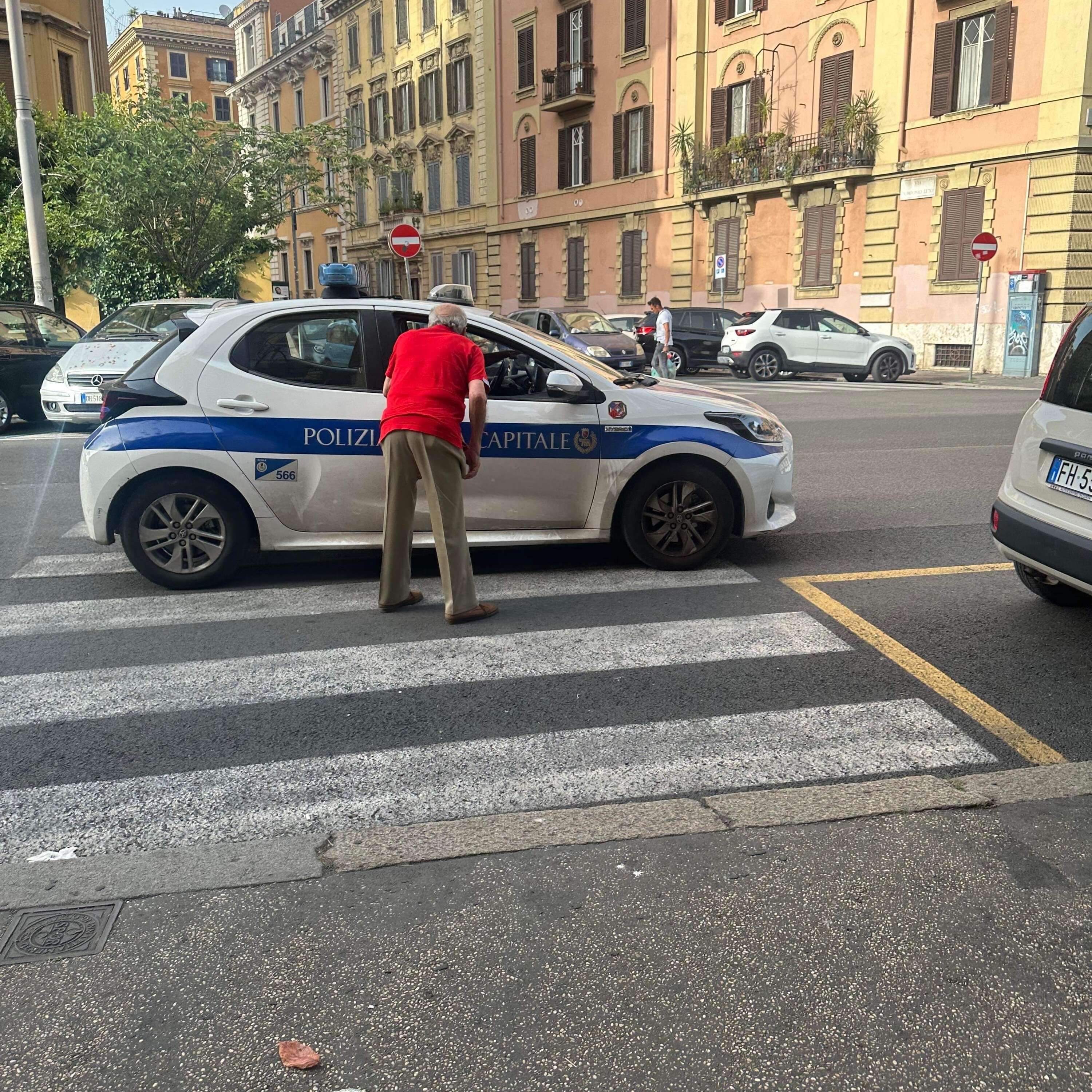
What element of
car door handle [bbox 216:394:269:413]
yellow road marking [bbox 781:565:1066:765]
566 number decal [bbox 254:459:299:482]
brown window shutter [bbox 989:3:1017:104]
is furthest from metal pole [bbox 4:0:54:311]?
brown window shutter [bbox 989:3:1017:104]

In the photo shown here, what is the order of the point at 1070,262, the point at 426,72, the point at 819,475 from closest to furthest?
the point at 819,475 → the point at 1070,262 → the point at 426,72

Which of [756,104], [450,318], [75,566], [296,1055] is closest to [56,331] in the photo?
[75,566]

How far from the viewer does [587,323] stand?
25422mm

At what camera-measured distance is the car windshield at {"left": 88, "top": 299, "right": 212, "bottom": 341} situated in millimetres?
14578

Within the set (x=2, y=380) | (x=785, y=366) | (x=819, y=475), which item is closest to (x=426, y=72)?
(x=785, y=366)

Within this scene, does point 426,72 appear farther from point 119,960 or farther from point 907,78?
point 119,960

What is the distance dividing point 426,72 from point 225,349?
46886 millimetres

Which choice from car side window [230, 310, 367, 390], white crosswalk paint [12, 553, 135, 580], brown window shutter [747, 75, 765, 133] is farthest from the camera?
brown window shutter [747, 75, 765, 133]

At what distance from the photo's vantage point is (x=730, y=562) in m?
7.19

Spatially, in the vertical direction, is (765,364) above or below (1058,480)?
below

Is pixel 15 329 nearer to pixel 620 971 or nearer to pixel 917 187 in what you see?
pixel 620 971

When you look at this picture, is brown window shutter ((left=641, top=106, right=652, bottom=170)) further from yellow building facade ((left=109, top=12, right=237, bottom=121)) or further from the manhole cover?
yellow building facade ((left=109, top=12, right=237, bottom=121))

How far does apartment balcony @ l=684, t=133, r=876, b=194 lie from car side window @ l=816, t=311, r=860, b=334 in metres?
5.63

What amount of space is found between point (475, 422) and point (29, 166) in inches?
677
